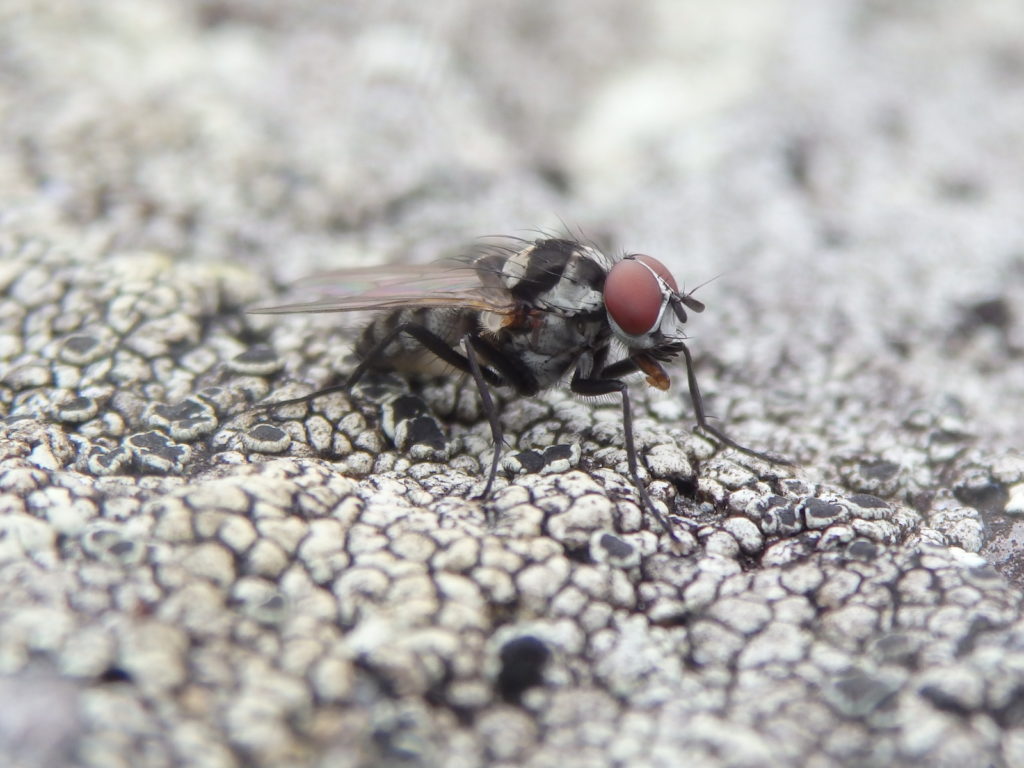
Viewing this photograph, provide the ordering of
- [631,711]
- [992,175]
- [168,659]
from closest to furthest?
[168,659] < [631,711] < [992,175]

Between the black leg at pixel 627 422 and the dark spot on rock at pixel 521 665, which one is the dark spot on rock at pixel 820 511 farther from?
the dark spot on rock at pixel 521 665

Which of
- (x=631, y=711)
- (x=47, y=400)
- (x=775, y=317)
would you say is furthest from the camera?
(x=775, y=317)

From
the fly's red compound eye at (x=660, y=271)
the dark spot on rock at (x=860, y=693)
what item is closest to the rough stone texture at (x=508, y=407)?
the dark spot on rock at (x=860, y=693)

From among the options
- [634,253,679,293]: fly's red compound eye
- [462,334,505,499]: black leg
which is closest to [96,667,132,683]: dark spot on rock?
[462,334,505,499]: black leg

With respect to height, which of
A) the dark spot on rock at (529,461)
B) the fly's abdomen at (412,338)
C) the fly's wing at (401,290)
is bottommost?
the dark spot on rock at (529,461)

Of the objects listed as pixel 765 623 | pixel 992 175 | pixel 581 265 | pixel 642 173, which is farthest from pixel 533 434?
pixel 992 175

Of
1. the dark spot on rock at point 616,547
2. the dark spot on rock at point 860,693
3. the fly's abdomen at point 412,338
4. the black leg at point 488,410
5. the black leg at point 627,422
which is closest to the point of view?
the dark spot on rock at point 860,693

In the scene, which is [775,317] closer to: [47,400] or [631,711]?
[631,711]

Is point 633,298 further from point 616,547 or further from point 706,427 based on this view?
point 616,547
